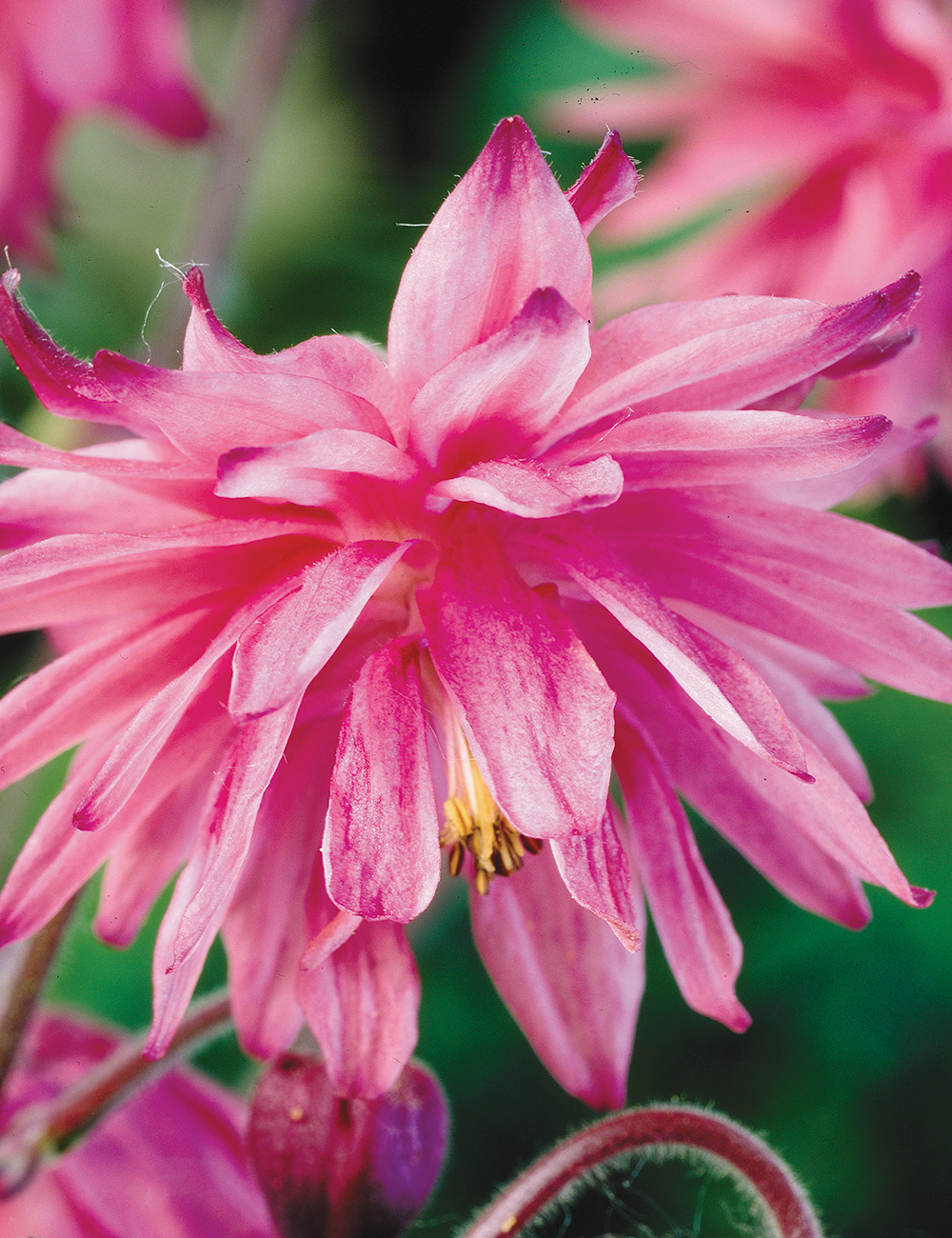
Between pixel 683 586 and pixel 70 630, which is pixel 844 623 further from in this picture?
pixel 70 630

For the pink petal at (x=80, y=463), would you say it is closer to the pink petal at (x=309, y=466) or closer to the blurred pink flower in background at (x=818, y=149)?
the pink petal at (x=309, y=466)

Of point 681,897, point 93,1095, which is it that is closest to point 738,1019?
point 681,897

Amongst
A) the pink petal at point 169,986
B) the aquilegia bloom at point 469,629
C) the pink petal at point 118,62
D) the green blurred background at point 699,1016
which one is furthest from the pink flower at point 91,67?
the pink petal at point 169,986

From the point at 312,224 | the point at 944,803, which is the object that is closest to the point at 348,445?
the point at 944,803

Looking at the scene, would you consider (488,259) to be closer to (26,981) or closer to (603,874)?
(603,874)

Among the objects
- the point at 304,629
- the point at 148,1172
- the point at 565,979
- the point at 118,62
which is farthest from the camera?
the point at 118,62
